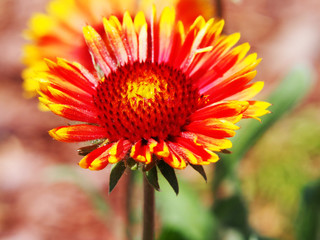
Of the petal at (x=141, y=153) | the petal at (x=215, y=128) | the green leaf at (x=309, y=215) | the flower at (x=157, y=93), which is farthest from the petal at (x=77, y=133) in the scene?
the green leaf at (x=309, y=215)

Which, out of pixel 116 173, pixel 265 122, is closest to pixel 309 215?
pixel 265 122

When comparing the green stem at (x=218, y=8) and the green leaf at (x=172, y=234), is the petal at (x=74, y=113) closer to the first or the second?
the green stem at (x=218, y=8)

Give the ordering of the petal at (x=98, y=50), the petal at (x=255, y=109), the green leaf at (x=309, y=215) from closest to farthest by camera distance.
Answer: the petal at (x=255, y=109) → the petal at (x=98, y=50) → the green leaf at (x=309, y=215)

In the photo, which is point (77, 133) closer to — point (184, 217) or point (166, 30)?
point (166, 30)

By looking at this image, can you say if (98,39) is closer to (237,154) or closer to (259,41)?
(237,154)

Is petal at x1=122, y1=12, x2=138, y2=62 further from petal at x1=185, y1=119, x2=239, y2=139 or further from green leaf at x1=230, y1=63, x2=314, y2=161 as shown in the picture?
green leaf at x1=230, y1=63, x2=314, y2=161

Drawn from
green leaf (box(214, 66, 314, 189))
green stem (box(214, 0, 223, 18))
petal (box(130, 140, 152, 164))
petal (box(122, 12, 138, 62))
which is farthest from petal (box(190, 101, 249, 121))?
green leaf (box(214, 66, 314, 189))

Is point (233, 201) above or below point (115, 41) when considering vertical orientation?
below
